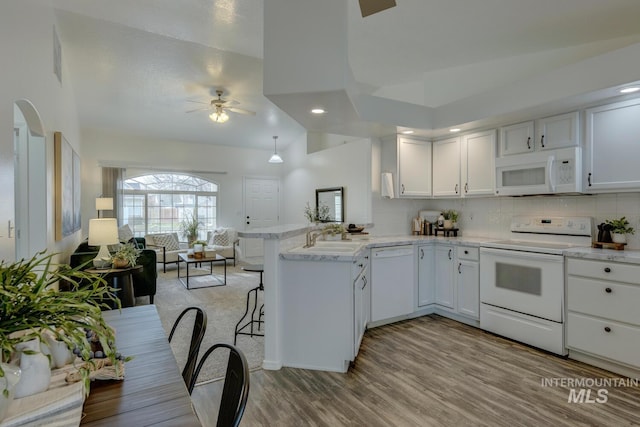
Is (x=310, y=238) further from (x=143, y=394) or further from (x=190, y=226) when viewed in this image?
(x=190, y=226)

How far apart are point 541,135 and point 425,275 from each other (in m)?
1.87

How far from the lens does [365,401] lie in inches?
89.7

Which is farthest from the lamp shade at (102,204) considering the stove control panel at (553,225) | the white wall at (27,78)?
the stove control panel at (553,225)

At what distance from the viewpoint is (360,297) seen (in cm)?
300

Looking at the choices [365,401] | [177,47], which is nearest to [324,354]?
[365,401]

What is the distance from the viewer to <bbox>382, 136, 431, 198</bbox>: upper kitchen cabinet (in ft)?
13.8

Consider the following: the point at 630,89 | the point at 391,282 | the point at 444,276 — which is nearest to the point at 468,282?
the point at 444,276

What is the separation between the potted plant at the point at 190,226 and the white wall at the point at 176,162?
0.57m

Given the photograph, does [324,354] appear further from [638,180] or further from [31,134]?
[31,134]

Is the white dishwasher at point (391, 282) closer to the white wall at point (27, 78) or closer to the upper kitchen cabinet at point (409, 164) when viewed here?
the upper kitchen cabinet at point (409, 164)

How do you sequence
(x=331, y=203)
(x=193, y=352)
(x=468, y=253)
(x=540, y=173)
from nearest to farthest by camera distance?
1. (x=193, y=352)
2. (x=540, y=173)
3. (x=468, y=253)
4. (x=331, y=203)

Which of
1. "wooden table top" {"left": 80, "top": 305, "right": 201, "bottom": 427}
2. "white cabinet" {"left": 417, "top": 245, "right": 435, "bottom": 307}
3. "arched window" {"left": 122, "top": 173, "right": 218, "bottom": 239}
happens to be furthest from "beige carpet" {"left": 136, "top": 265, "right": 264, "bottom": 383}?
"white cabinet" {"left": 417, "top": 245, "right": 435, "bottom": 307}

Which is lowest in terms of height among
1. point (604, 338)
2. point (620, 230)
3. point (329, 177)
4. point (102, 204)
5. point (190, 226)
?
point (604, 338)
